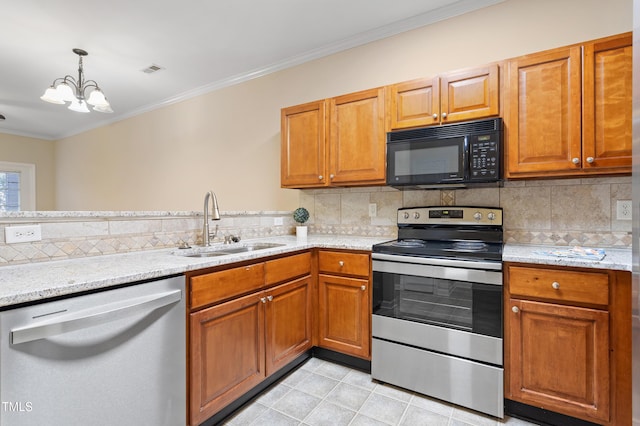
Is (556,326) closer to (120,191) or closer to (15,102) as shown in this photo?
(120,191)

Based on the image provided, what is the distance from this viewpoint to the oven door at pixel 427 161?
78.8 inches

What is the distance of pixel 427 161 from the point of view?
6.93ft

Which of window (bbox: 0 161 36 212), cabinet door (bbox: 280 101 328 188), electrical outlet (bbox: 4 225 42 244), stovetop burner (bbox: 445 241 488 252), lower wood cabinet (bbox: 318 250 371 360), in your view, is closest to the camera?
electrical outlet (bbox: 4 225 42 244)

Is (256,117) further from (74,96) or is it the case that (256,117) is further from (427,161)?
(427,161)

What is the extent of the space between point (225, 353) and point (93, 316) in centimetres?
71

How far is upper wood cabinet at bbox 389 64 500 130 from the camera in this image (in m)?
1.95

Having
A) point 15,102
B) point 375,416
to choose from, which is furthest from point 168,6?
point 15,102

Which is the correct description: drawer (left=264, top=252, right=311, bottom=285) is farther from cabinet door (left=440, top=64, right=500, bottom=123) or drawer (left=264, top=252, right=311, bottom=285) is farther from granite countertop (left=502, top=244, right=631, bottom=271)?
cabinet door (left=440, top=64, right=500, bottom=123)

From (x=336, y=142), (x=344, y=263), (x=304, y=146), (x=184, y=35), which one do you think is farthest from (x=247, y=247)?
(x=184, y=35)

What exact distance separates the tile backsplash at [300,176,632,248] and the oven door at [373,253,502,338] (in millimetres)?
665

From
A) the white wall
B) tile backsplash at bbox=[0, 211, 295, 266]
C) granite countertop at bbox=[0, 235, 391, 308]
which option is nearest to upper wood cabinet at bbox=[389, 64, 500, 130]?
the white wall

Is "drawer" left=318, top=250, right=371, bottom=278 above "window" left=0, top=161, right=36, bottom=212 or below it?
below

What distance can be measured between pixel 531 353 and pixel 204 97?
4.21m

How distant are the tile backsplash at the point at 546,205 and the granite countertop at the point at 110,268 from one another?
14 centimetres
